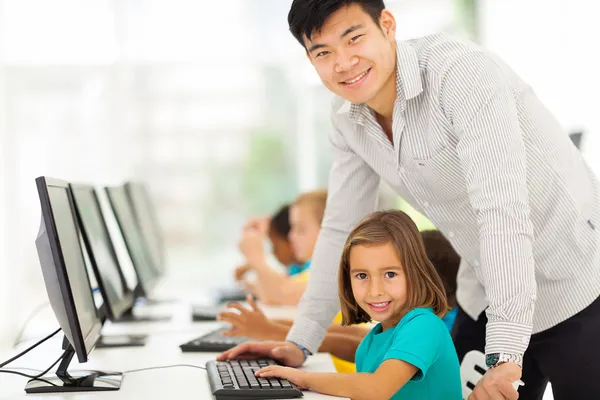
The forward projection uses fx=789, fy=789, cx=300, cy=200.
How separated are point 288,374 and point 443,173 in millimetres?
563

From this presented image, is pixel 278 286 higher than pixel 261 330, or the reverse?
pixel 261 330

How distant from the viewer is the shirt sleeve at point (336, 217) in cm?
204

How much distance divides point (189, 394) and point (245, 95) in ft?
16.3

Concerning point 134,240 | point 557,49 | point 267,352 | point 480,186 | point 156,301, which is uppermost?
A: point 557,49

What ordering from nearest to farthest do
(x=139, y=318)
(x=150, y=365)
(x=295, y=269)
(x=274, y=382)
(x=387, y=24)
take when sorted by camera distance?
(x=274, y=382), (x=387, y=24), (x=150, y=365), (x=139, y=318), (x=295, y=269)

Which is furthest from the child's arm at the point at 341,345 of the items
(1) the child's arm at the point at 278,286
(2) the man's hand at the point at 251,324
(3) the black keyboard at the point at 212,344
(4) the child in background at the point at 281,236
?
(4) the child in background at the point at 281,236

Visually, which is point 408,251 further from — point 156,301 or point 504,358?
point 156,301

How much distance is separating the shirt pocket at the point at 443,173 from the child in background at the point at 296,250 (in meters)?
1.67

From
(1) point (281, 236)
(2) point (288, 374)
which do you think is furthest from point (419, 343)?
(1) point (281, 236)

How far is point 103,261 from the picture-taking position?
2.24 m

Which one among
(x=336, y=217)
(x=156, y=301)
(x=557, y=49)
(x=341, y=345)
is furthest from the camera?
(x=557, y=49)

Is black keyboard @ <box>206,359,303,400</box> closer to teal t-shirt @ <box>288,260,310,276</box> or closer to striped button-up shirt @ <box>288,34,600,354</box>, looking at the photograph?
striped button-up shirt @ <box>288,34,600,354</box>

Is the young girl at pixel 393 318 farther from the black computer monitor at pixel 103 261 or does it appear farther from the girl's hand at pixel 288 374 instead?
the black computer monitor at pixel 103 261

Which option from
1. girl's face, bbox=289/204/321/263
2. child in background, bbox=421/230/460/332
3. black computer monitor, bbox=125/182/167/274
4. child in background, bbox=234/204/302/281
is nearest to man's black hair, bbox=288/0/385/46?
child in background, bbox=421/230/460/332
